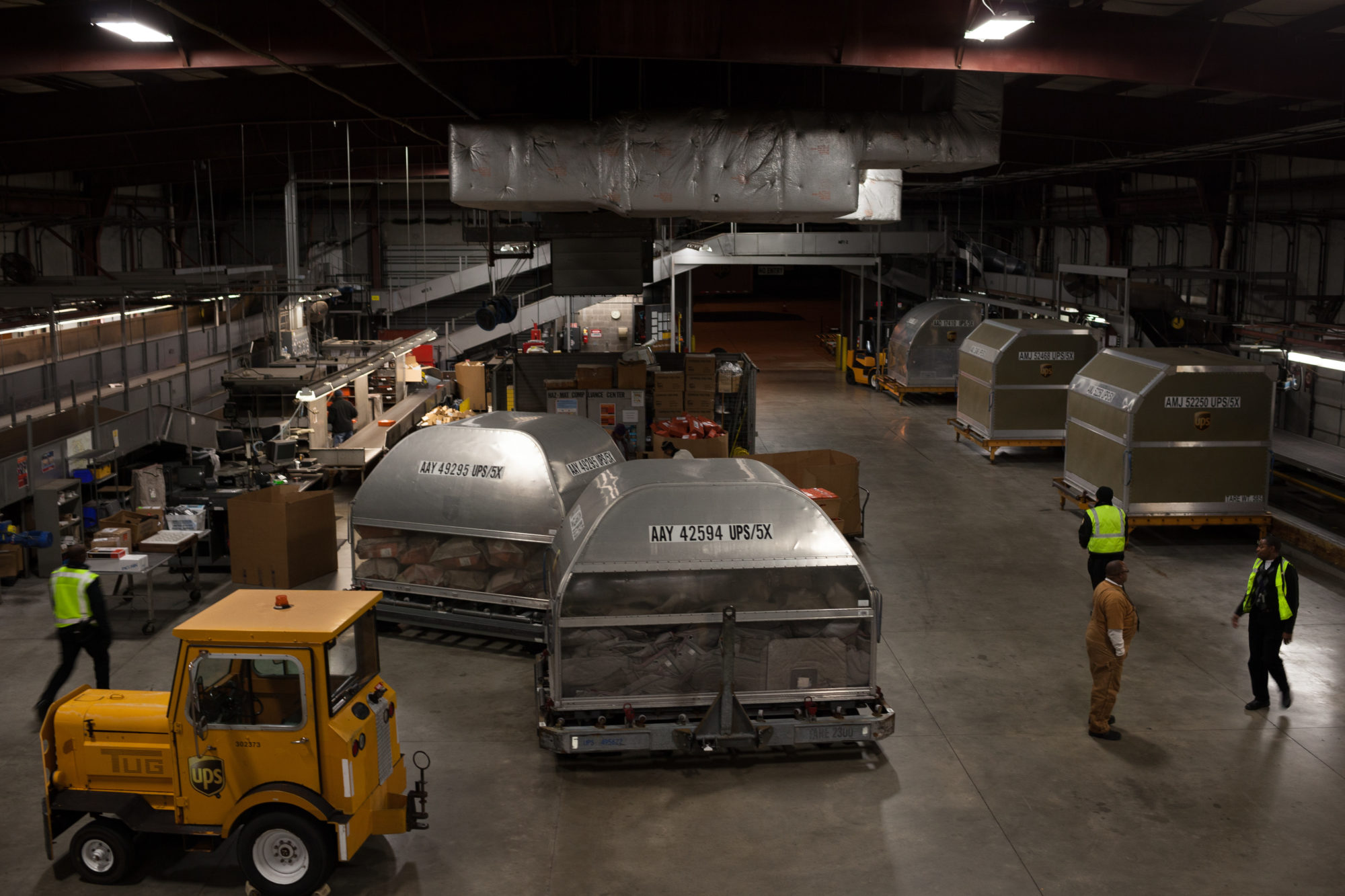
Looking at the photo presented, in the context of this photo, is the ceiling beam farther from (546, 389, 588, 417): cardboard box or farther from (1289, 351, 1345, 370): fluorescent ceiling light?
(546, 389, 588, 417): cardboard box

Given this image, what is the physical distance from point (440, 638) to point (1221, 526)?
10917 mm

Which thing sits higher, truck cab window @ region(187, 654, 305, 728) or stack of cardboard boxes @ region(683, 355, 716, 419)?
stack of cardboard boxes @ region(683, 355, 716, 419)

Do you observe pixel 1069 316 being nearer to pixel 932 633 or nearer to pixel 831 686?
pixel 932 633

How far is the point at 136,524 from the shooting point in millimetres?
13227

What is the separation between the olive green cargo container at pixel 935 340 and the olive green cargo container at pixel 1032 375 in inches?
238

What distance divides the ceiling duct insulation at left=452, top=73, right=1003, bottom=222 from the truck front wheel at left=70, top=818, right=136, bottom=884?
6.95 metres

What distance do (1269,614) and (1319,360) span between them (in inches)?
222

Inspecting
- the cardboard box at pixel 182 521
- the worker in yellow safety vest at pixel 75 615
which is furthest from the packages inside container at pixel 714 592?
the cardboard box at pixel 182 521

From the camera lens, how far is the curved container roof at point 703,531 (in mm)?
8117

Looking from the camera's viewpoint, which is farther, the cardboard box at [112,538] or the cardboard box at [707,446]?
the cardboard box at [707,446]

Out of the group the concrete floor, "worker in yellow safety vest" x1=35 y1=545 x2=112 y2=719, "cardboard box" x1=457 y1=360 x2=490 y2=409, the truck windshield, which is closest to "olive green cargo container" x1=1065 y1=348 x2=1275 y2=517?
the concrete floor

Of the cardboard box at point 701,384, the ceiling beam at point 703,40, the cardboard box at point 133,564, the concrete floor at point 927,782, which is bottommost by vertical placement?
the concrete floor at point 927,782

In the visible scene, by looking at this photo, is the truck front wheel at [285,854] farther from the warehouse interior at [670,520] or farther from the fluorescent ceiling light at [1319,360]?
the fluorescent ceiling light at [1319,360]

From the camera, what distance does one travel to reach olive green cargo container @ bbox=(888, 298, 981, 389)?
2645 cm
